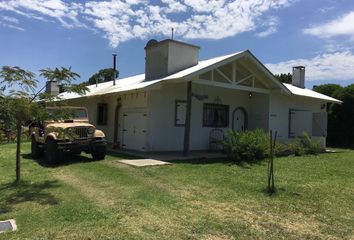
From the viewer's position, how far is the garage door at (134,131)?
18.0 metres

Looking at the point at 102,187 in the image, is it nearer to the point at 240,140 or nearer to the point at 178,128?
the point at 240,140

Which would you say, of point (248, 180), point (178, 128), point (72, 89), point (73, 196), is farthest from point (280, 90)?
point (73, 196)

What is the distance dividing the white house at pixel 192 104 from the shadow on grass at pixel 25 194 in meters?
7.02

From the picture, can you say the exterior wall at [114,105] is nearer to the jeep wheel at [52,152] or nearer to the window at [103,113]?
the window at [103,113]

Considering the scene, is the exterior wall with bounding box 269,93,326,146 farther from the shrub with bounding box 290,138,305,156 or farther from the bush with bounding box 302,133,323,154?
the shrub with bounding box 290,138,305,156

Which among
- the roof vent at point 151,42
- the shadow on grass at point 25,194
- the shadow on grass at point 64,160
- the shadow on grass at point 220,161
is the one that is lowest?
the shadow on grass at point 25,194

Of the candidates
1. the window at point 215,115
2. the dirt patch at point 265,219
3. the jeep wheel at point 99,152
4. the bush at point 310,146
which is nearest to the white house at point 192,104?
the window at point 215,115

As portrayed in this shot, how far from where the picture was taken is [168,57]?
755 inches

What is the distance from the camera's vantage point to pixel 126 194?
29.0ft

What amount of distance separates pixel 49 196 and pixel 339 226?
233 inches

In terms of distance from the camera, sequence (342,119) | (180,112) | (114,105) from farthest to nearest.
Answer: (342,119), (114,105), (180,112)

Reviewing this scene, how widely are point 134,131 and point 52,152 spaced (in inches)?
226

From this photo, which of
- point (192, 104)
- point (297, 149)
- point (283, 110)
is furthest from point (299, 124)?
point (192, 104)

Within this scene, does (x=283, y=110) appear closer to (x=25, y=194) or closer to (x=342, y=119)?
(x=342, y=119)
